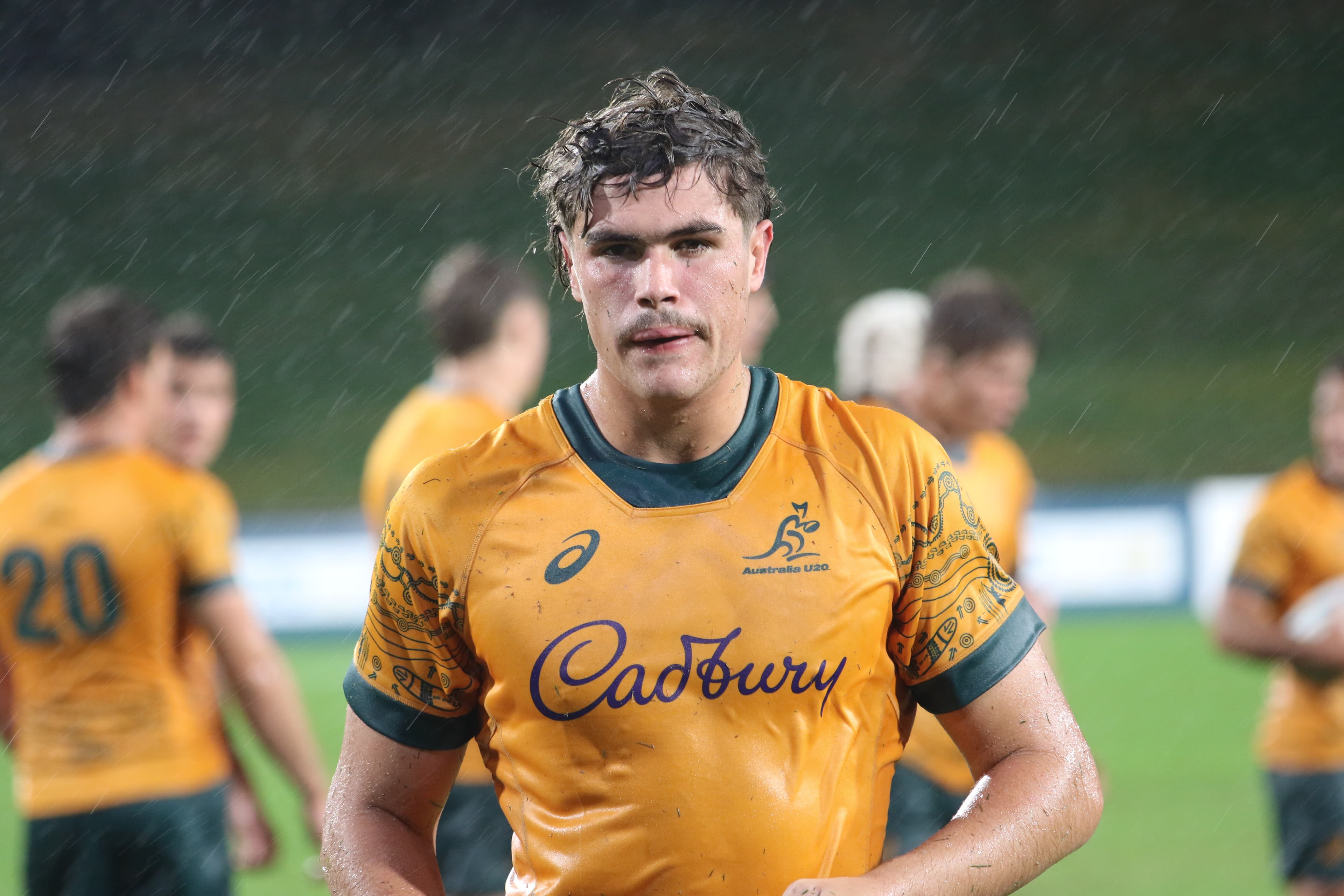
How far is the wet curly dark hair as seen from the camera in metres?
1.77

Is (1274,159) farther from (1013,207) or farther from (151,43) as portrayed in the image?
(151,43)

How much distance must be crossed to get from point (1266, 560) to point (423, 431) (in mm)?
2704

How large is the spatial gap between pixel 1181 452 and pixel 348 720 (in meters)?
13.0

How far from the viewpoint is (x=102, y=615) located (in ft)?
11.7

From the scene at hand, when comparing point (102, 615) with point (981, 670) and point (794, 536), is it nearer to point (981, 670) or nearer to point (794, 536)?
point (794, 536)

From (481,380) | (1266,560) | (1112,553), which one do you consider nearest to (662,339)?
(481,380)

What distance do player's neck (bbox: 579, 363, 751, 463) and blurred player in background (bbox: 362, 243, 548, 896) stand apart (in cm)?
206

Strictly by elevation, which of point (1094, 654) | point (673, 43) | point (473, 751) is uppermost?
point (673, 43)

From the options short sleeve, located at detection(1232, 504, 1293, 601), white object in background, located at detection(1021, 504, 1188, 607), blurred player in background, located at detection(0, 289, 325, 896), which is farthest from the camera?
white object in background, located at detection(1021, 504, 1188, 607)

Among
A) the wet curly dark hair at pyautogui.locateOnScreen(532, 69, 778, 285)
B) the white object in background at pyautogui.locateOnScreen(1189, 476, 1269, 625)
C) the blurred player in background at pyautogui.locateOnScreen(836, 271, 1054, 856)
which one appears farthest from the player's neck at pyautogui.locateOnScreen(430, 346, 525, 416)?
the white object in background at pyautogui.locateOnScreen(1189, 476, 1269, 625)

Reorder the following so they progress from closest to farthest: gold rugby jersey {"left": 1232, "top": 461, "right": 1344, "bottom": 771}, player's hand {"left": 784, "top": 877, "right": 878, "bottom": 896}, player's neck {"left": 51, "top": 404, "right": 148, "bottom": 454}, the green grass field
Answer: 1. player's hand {"left": 784, "top": 877, "right": 878, "bottom": 896}
2. player's neck {"left": 51, "top": 404, "right": 148, "bottom": 454}
3. gold rugby jersey {"left": 1232, "top": 461, "right": 1344, "bottom": 771}
4. the green grass field

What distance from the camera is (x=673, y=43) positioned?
15914 millimetres

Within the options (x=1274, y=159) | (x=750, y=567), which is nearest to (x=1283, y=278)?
(x=1274, y=159)

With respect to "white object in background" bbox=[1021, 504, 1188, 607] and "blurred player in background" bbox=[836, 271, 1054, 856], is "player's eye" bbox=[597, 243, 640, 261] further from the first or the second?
"white object in background" bbox=[1021, 504, 1188, 607]
